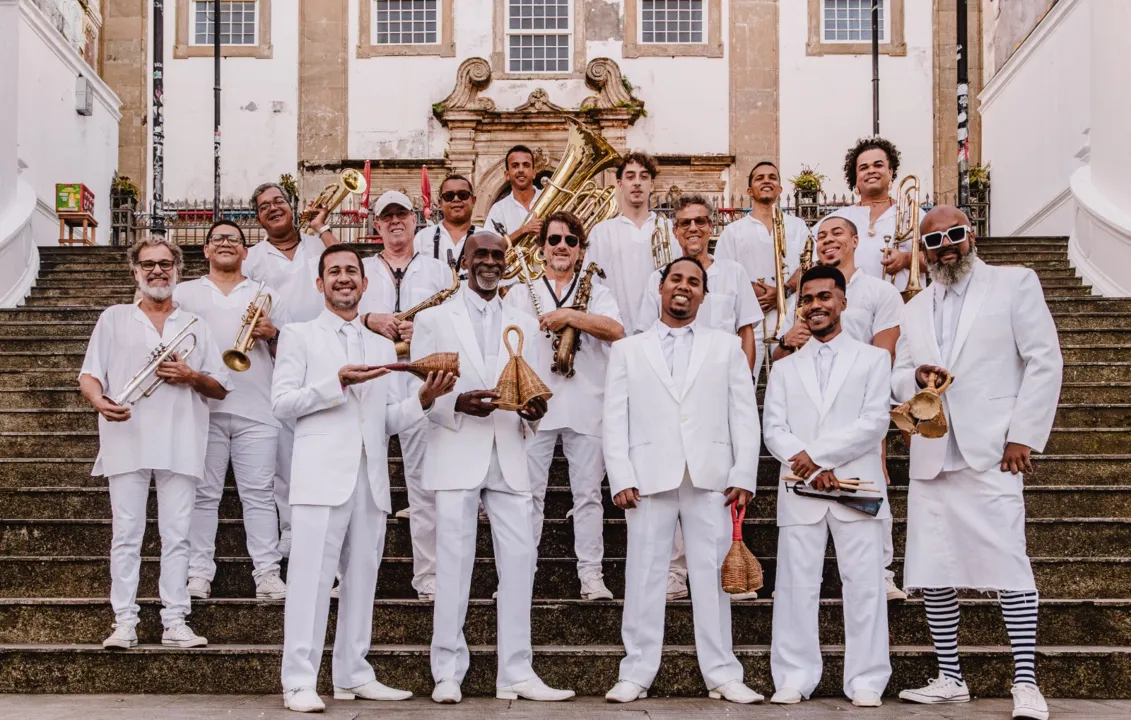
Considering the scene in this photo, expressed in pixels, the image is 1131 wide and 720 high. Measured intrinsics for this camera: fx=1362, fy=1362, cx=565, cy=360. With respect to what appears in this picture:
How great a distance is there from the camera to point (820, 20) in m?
23.6

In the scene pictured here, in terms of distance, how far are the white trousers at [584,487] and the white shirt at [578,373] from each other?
69 mm

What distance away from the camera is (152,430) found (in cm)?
679

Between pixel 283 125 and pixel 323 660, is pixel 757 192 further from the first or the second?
pixel 283 125

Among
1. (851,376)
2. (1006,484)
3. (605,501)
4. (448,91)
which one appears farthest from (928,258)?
(448,91)

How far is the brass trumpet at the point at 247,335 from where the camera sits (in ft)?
22.0

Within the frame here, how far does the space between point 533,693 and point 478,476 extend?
1.02 m

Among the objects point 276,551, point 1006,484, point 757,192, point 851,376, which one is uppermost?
point 757,192

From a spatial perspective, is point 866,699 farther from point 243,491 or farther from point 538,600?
point 243,491

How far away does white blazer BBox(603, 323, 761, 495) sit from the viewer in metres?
6.34

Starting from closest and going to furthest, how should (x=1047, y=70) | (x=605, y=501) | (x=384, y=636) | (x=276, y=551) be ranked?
(x=384, y=636)
(x=276, y=551)
(x=605, y=501)
(x=1047, y=70)

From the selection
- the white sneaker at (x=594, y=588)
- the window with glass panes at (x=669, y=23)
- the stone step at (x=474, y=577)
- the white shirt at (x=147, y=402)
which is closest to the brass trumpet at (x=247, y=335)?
the white shirt at (x=147, y=402)

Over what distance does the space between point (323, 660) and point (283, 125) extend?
18.2 m

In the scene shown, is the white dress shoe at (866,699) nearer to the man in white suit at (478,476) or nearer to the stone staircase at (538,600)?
A: the stone staircase at (538,600)

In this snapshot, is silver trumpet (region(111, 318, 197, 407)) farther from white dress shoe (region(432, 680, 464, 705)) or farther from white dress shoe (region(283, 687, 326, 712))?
white dress shoe (region(432, 680, 464, 705))
